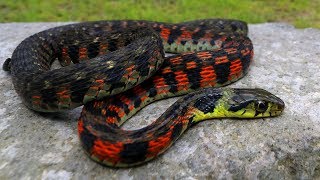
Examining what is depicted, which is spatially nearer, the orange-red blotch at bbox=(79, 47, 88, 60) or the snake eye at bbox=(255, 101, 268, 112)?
the snake eye at bbox=(255, 101, 268, 112)

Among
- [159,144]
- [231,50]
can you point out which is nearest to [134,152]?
[159,144]

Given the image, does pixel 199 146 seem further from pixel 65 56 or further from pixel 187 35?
pixel 187 35

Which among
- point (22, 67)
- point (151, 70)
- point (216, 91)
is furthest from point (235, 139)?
point (22, 67)

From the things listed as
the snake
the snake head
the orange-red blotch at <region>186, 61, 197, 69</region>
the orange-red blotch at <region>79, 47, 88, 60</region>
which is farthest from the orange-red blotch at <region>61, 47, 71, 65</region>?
the snake head

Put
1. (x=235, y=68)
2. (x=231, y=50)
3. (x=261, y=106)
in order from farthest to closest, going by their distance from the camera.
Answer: (x=231, y=50) → (x=235, y=68) → (x=261, y=106)

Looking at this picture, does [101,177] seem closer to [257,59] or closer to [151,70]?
[151,70]

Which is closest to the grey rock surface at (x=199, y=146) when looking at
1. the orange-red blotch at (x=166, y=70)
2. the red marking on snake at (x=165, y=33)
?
the orange-red blotch at (x=166, y=70)

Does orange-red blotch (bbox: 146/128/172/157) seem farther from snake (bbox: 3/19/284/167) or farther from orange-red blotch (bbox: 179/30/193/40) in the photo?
orange-red blotch (bbox: 179/30/193/40)
